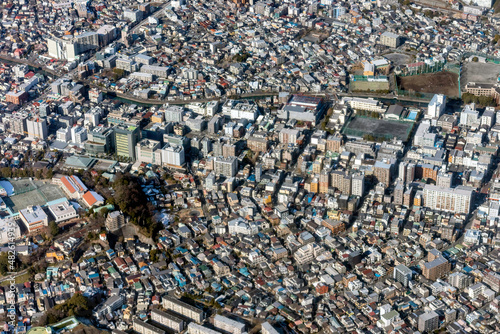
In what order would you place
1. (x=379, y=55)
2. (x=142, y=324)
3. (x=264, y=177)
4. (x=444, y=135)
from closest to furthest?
(x=142, y=324), (x=264, y=177), (x=444, y=135), (x=379, y=55)

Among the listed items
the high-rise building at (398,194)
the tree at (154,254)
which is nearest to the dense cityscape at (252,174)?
the high-rise building at (398,194)

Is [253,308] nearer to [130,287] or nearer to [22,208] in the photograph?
[130,287]

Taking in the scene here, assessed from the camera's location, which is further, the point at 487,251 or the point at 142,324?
the point at 487,251

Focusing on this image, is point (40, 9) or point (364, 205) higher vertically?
point (40, 9)

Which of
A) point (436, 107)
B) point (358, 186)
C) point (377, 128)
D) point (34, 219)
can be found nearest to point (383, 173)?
point (358, 186)

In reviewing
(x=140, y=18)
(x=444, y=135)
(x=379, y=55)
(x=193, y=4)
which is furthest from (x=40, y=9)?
(x=444, y=135)

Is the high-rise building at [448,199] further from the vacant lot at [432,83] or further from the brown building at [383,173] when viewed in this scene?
the vacant lot at [432,83]

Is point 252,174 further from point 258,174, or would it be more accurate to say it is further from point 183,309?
point 183,309
